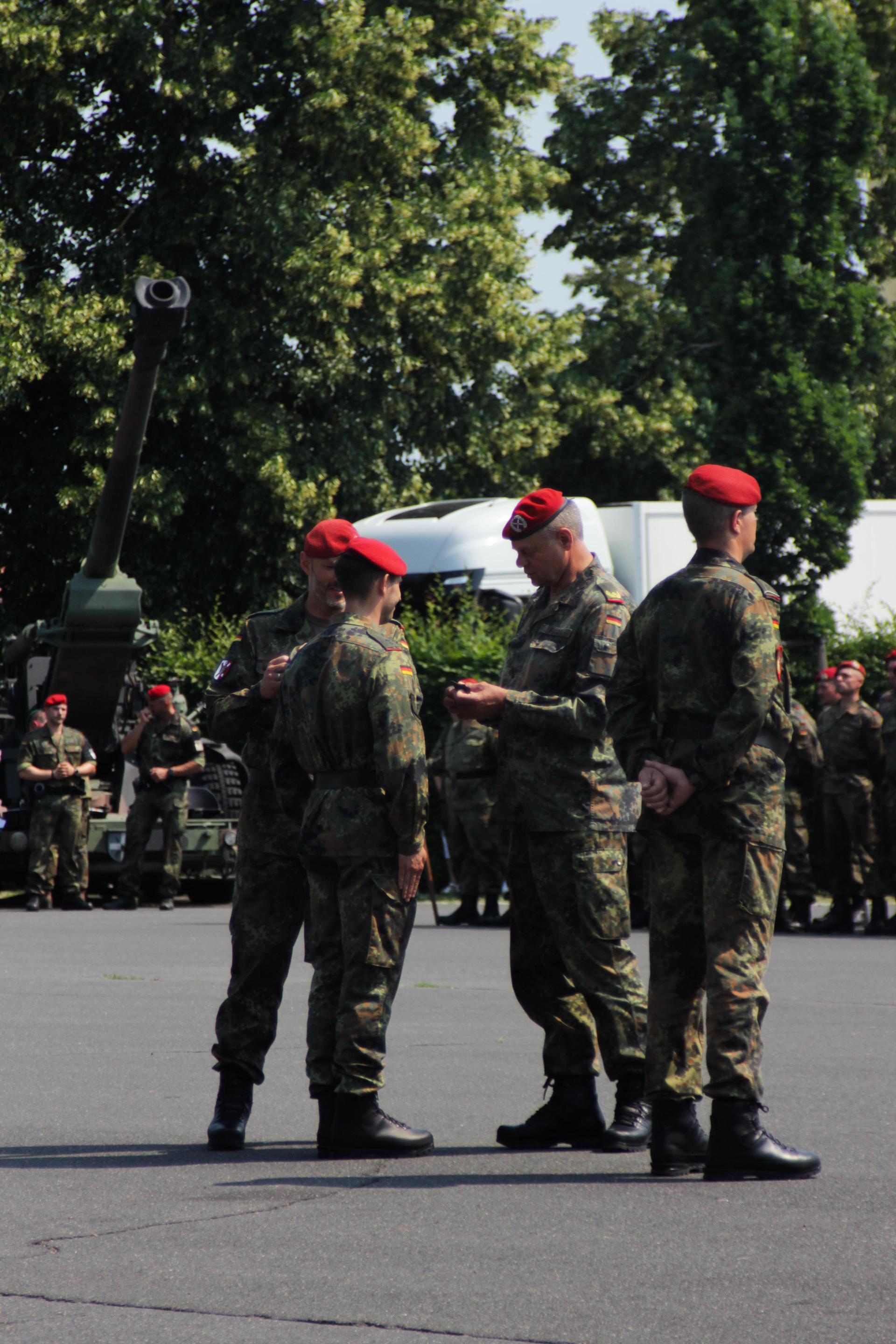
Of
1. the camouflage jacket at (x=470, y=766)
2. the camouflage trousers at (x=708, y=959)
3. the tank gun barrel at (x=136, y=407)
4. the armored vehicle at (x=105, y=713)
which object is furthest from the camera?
the armored vehicle at (x=105, y=713)

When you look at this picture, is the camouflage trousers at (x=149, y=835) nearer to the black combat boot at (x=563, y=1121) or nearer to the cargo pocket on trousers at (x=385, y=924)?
the black combat boot at (x=563, y=1121)

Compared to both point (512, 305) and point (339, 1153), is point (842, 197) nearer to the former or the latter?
point (512, 305)

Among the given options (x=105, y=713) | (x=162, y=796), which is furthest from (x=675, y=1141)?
(x=105, y=713)

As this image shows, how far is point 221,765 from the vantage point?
19.3 m

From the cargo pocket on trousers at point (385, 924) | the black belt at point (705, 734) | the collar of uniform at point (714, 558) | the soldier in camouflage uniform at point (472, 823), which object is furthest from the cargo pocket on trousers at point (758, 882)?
the soldier in camouflage uniform at point (472, 823)

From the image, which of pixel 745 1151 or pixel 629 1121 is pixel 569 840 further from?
pixel 745 1151

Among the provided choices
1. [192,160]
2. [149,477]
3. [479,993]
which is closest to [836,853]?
[479,993]

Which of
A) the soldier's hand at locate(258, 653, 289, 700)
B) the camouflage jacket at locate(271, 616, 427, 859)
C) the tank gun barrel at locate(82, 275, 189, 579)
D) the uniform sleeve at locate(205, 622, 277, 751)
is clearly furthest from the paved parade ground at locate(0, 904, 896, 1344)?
the tank gun barrel at locate(82, 275, 189, 579)

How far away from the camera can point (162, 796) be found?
17.9 metres

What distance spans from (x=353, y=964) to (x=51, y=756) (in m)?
12.4

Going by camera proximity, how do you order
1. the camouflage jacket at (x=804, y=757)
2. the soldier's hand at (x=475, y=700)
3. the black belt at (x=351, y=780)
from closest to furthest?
1. the soldier's hand at (x=475, y=700)
2. the black belt at (x=351, y=780)
3. the camouflage jacket at (x=804, y=757)

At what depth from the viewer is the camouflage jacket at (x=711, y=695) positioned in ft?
18.1

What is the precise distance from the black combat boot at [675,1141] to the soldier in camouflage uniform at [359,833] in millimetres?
769

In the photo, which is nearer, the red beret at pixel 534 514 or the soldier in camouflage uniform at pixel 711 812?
the soldier in camouflage uniform at pixel 711 812
